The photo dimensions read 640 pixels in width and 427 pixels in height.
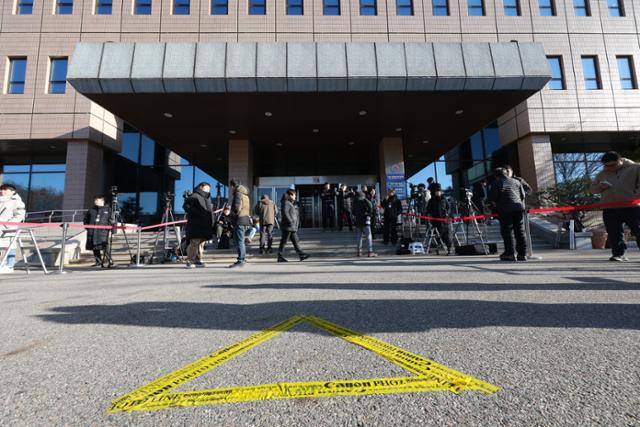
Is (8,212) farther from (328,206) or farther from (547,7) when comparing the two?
(547,7)

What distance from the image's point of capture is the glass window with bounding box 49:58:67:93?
16406 mm

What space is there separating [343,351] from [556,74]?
22238mm

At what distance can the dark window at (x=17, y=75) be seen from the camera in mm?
16250

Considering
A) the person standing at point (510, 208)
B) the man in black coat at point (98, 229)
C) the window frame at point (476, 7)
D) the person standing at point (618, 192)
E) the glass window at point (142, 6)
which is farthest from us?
the window frame at point (476, 7)

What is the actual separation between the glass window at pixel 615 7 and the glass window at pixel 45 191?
32617mm

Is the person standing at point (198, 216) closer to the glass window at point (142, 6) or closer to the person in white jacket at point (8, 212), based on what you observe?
the person in white jacket at point (8, 212)

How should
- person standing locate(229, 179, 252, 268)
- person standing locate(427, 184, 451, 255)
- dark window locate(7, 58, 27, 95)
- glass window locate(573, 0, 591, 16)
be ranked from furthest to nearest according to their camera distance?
glass window locate(573, 0, 591, 16)
dark window locate(7, 58, 27, 95)
person standing locate(427, 184, 451, 255)
person standing locate(229, 179, 252, 268)

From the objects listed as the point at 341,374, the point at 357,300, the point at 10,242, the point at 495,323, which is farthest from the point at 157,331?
the point at 10,242

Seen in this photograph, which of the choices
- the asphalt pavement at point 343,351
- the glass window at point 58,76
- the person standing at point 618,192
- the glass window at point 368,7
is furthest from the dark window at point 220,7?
the person standing at point 618,192

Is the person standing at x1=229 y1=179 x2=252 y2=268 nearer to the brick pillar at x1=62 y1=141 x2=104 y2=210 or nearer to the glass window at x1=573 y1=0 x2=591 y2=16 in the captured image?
the brick pillar at x1=62 y1=141 x2=104 y2=210

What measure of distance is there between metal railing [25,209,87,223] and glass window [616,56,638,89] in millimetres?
29210

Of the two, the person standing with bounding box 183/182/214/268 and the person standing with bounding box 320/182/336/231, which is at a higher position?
the person standing with bounding box 320/182/336/231

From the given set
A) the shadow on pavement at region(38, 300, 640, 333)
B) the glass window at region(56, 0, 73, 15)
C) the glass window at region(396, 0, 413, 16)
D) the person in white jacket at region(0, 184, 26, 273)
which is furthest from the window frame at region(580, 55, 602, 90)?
the glass window at region(56, 0, 73, 15)

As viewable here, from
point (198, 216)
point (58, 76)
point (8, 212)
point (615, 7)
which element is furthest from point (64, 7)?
point (615, 7)
